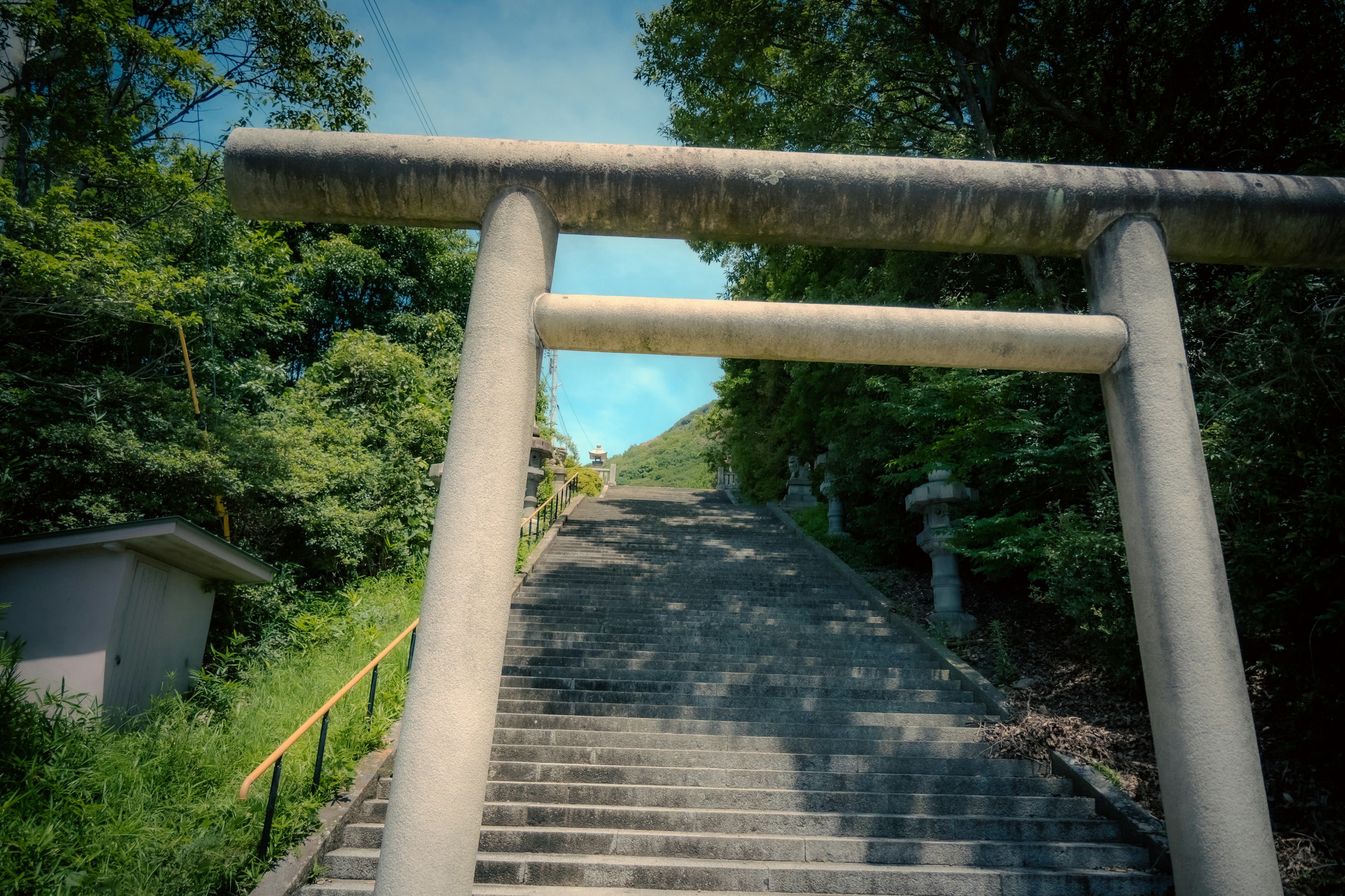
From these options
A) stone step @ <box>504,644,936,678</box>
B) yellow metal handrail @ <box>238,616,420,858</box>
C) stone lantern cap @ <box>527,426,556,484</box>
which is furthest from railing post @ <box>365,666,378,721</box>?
stone lantern cap @ <box>527,426,556,484</box>

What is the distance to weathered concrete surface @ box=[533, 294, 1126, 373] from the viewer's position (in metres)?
3.04

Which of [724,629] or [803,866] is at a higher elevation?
[724,629]

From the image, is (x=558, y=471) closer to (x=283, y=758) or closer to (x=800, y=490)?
(x=800, y=490)

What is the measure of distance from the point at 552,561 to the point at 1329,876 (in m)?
9.73

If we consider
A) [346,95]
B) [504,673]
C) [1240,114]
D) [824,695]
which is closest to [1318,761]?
[824,695]

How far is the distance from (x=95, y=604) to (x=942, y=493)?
9.69 m

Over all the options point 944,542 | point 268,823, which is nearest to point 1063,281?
point 944,542

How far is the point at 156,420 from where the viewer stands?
8.81 meters

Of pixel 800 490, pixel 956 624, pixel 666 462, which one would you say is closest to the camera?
pixel 956 624

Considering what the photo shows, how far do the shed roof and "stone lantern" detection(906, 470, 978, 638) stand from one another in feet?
28.4

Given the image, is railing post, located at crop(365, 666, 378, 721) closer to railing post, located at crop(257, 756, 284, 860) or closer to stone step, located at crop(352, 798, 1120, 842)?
stone step, located at crop(352, 798, 1120, 842)

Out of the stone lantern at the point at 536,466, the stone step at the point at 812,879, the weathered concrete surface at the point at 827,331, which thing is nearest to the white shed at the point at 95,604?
the stone lantern at the point at 536,466

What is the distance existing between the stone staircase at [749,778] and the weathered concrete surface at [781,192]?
152 inches

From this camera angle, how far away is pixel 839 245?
3.30 m
